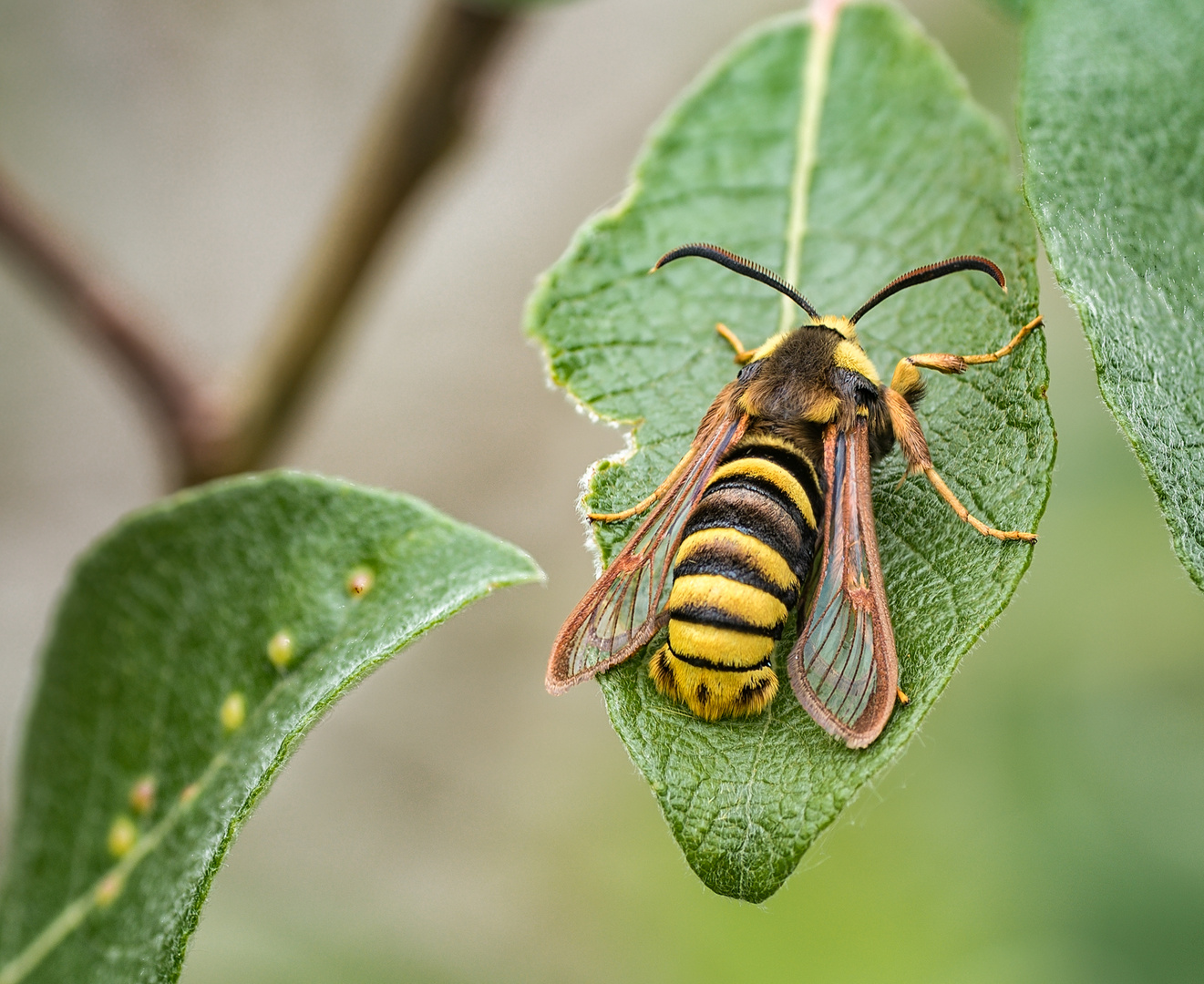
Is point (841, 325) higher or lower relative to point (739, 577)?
higher

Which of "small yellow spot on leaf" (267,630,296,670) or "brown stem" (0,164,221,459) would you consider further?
"brown stem" (0,164,221,459)

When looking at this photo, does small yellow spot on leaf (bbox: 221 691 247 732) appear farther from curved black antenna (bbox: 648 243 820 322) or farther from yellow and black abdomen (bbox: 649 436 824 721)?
curved black antenna (bbox: 648 243 820 322)

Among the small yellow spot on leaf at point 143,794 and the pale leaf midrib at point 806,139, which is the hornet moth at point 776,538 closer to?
the pale leaf midrib at point 806,139

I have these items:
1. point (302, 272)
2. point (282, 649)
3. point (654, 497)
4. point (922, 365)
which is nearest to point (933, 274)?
point (922, 365)

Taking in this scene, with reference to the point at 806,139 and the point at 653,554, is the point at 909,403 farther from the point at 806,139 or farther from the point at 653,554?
the point at 806,139

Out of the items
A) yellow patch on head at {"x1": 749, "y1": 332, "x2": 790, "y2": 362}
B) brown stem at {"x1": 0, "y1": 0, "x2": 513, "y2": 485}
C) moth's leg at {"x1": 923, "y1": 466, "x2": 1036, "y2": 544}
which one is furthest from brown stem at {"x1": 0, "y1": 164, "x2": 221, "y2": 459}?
moth's leg at {"x1": 923, "y1": 466, "x2": 1036, "y2": 544}

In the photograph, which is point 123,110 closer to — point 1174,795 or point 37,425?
point 37,425
